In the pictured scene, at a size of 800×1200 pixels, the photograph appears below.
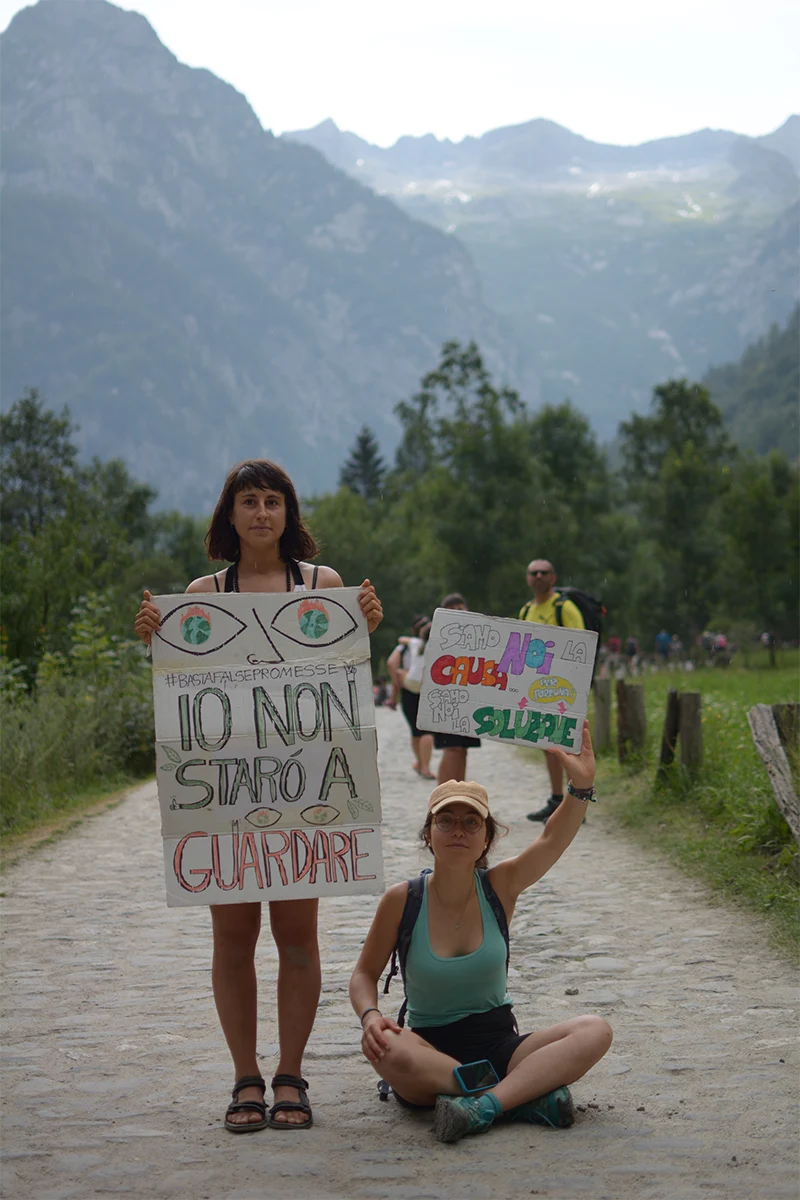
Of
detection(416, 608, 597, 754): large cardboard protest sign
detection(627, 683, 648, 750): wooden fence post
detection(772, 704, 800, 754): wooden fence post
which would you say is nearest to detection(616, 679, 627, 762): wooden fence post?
detection(627, 683, 648, 750): wooden fence post

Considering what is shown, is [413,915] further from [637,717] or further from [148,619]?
[637,717]

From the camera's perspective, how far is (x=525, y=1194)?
3998 millimetres

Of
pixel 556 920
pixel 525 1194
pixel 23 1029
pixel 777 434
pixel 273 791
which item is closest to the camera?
pixel 525 1194

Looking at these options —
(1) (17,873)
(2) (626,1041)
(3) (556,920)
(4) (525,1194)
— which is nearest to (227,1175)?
(4) (525,1194)

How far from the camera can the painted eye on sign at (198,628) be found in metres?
4.84

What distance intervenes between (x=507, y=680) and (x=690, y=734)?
7182mm

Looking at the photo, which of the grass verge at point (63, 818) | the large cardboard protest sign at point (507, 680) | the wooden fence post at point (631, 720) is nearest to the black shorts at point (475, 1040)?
the large cardboard protest sign at point (507, 680)

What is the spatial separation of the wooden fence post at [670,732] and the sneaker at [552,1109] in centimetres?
777

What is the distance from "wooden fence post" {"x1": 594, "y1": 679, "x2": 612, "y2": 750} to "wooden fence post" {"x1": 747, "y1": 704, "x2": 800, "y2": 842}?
7.43m

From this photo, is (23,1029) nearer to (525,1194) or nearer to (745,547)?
(525,1194)

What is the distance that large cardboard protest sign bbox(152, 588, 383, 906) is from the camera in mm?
4688

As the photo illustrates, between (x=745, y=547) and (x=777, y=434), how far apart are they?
345 feet

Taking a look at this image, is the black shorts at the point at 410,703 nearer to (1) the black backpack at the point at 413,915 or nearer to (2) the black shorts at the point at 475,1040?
(1) the black backpack at the point at 413,915

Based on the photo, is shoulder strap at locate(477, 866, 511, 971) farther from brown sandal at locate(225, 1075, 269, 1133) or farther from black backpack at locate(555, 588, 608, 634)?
black backpack at locate(555, 588, 608, 634)
